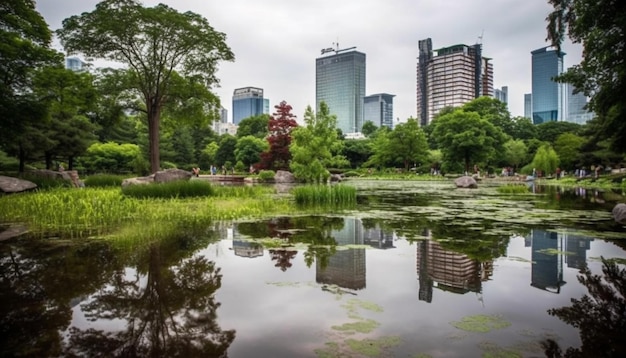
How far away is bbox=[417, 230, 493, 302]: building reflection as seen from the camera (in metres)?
3.91

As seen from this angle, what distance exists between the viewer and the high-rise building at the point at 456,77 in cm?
9556

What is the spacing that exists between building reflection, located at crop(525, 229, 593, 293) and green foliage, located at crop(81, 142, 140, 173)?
34.4m

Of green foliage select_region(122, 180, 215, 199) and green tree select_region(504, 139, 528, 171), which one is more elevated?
green tree select_region(504, 139, 528, 171)

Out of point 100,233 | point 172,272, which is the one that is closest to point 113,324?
point 172,272

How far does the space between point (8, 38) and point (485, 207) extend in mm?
16360

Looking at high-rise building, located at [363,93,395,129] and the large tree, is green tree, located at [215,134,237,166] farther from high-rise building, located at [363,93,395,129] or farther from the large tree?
high-rise building, located at [363,93,395,129]

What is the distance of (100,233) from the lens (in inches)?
261

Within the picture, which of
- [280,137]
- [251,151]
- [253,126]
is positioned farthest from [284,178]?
[253,126]

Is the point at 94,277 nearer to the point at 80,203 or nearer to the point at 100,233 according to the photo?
the point at 100,233

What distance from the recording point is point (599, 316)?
3131mm

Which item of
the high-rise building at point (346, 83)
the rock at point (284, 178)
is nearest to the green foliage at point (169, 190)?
the rock at point (284, 178)

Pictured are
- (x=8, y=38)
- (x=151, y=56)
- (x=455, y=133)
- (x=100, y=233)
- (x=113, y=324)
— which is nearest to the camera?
(x=113, y=324)

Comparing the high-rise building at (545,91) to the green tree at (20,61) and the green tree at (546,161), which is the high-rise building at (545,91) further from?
the green tree at (20,61)

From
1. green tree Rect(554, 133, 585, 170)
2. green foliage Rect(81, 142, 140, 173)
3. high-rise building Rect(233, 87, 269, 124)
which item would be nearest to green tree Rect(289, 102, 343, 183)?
green foliage Rect(81, 142, 140, 173)
